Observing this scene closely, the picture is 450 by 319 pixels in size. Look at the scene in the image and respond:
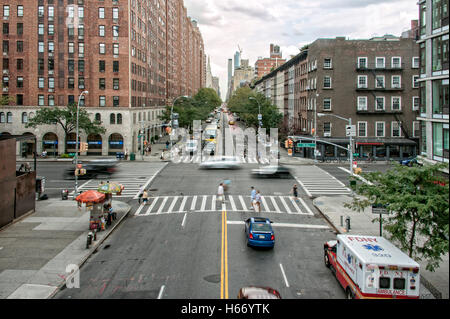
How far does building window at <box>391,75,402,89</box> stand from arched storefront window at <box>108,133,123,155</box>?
1914 inches

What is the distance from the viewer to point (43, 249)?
841 inches

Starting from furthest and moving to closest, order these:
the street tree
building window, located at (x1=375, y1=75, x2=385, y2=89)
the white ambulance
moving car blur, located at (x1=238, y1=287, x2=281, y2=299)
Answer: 1. building window, located at (x1=375, y1=75, x2=385, y2=89)
2. the street tree
3. the white ambulance
4. moving car blur, located at (x1=238, y1=287, x2=281, y2=299)

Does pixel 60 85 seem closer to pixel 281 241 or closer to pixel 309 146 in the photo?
pixel 309 146

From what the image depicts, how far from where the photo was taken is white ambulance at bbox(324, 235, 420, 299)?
1301cm

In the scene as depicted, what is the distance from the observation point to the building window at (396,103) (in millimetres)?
65625

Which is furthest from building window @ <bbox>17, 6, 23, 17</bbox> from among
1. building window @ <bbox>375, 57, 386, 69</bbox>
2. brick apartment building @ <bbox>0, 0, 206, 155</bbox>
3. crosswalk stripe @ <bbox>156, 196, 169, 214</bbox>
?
building window @ <bbox>375, 57, 386, 69</bbox>

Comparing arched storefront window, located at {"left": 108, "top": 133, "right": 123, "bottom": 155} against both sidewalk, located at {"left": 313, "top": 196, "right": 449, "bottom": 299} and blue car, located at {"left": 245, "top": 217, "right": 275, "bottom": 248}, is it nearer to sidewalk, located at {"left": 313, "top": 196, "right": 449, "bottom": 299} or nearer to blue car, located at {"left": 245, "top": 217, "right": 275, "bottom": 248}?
sidewalk, located at {"left": 313, "top": 196, "right": 449, "bottom": 299}

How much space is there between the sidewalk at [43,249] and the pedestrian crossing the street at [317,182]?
1983 centimetres

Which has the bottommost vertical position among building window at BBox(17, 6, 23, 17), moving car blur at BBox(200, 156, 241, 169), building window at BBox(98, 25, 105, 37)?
moving car blur at BBox(200, 156, 241, 169)

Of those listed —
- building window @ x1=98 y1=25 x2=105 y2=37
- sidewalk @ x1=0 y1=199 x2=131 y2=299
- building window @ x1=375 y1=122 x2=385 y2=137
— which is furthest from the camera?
building window @ x1=98 y1=25 x2=105 y2=37

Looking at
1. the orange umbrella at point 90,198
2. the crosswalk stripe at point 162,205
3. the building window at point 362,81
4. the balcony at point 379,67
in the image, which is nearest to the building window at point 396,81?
the balcony at point 379,67

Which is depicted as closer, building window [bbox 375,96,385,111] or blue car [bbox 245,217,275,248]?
blue car [bbox 245,217,275,248]

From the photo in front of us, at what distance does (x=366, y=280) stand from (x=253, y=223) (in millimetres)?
9371
